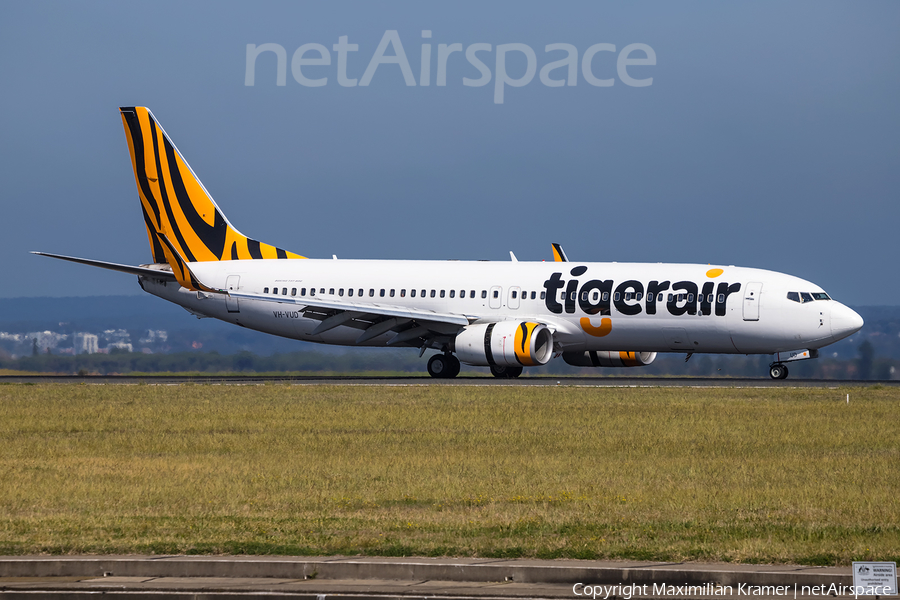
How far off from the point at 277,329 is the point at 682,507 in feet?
114

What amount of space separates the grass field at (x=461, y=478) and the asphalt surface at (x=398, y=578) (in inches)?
27.4

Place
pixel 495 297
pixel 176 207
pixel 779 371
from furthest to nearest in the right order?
pixel 176 207 < pixel 495 297 < pixel 779 371

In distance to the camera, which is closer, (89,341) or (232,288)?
(232,288)

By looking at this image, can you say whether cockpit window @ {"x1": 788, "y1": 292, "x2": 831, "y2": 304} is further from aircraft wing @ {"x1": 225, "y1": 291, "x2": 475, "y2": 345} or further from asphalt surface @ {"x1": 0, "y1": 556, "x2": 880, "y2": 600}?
Answer: asphalt surface @ {"x1": 0, "y1": 556, "x2": 880, "y2": 600}

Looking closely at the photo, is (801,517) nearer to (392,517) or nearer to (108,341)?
(392,517)

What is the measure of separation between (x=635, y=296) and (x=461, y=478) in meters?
23.3

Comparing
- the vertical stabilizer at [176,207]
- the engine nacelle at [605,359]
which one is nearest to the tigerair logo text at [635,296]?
the engine nacelle at [605,359]

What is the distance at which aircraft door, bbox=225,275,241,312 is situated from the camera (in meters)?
47.7

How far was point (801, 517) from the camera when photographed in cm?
1400

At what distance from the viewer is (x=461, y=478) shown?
17.6 meters

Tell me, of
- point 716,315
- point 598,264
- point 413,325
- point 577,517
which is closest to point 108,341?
point 413,325

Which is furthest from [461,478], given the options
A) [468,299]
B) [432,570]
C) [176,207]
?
[176,207]

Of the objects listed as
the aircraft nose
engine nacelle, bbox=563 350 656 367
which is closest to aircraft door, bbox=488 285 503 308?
engine nacelle, bbox=563 350 656 367

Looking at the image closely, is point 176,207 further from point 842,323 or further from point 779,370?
point 842,323
